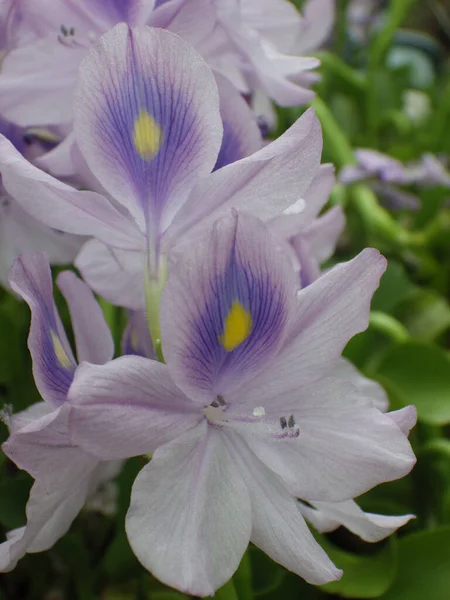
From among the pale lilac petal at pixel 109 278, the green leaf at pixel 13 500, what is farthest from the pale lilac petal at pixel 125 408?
the green leaf at pixel 13 500

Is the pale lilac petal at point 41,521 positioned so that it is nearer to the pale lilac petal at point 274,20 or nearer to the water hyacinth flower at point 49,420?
the water hyacinth flower at point 49,420

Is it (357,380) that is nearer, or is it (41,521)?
(41,521)

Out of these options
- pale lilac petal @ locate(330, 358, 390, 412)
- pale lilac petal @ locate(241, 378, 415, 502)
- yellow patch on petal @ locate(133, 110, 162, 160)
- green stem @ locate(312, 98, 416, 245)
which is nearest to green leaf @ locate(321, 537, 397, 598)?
pale lilac petal @ locate(330, 358, 390, 412)

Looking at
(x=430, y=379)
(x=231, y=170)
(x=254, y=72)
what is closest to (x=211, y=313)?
(x=231, y=170)

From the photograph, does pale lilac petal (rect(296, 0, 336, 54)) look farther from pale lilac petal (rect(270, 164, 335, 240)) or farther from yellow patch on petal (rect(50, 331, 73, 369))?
yellow patch on petal (rect(50, 331, 73, 369))

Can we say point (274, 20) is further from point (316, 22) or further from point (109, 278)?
point (109, 278)

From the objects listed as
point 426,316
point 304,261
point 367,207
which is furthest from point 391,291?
point 304,261
